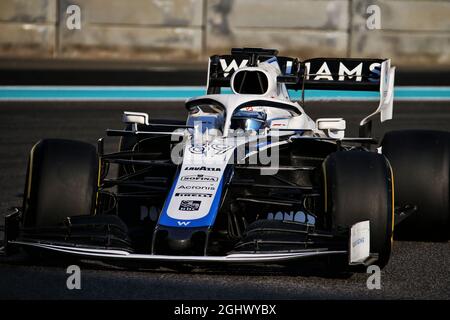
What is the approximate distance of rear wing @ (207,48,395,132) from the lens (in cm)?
864

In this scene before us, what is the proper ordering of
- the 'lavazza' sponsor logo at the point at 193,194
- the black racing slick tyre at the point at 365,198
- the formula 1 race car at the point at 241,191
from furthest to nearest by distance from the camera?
1. the 'lavazza' sponsor logo at the point at 193,194
2. the black racing slick tyre at the point at 365,198
3. the formula 1 race car at the point at 241,191

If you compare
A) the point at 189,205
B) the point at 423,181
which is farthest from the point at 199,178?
the point at 423,181

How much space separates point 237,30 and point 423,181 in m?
14.3

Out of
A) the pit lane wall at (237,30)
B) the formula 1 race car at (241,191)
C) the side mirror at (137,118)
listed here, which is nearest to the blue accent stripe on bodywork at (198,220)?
the formula 1 race car at (241,191)

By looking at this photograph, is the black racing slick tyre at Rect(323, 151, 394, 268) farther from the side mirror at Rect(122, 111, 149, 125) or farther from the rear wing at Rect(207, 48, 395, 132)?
the rear wing at Rect(207, 48, 395, 132)

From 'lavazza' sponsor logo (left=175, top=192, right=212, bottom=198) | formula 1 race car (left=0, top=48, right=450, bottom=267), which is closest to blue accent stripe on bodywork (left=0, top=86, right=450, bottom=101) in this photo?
formula 1 race car (left=0, top=48, right=450, bottom=267)

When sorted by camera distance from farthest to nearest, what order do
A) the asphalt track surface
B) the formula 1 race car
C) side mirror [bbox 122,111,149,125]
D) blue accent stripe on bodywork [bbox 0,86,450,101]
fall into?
blue accent stripe on bodywork [bbox 0,86,450,101]
side mirror [bbox 122,111,149,125]
the formula 1 race car
the asphalt track surface

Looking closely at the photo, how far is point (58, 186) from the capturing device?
6.66m

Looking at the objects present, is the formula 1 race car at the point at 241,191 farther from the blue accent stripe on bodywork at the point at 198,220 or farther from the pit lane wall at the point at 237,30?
the pit lane wall at the point at 237,30

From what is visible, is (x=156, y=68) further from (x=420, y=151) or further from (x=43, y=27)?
(x=420, y=151)

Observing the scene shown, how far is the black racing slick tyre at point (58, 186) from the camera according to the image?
662cm

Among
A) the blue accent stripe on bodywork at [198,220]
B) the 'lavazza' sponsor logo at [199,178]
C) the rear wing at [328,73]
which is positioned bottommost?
the blue accent stripe on bodywork at [198,220]

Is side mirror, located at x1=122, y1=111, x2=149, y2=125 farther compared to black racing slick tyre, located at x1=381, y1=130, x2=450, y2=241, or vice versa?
side mirror, located at x1=122, y1=111, x2=149, y2=125

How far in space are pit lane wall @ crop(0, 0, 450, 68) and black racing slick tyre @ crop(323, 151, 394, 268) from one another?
14987 millimetres
